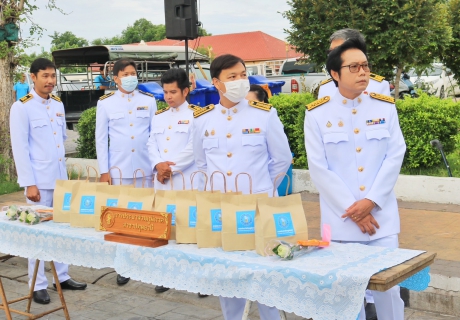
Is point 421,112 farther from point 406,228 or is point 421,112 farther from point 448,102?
point 406,228

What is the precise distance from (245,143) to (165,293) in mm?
2115

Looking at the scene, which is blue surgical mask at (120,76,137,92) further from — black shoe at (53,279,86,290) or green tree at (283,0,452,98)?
green tree at (283,0,452,98)

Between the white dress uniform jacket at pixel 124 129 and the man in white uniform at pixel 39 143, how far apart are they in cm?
38

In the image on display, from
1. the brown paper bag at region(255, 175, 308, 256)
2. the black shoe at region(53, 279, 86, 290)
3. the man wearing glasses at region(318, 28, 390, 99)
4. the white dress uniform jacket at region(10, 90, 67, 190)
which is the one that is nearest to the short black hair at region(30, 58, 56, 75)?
the white dress uniform jacket at region(10, 90, 67, 190)

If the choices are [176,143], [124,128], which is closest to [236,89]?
[176,143]

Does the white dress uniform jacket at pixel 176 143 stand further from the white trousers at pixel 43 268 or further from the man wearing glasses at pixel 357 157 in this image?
the man wearing glasses at pixel 357 157

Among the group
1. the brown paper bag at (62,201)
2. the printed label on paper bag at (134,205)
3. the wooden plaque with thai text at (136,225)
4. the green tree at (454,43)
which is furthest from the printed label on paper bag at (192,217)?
the green tree at (454,43)

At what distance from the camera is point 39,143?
A: 5559 mm

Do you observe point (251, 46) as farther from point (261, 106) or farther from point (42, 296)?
point (261, 106)

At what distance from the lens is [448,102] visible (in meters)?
8.20

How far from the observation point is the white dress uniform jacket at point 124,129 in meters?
5.81

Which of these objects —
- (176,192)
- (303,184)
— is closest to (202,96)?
(303,184)

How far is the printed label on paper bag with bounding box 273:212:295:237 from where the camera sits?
3.06m

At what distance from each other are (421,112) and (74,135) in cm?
1264
